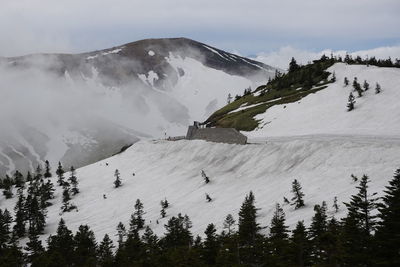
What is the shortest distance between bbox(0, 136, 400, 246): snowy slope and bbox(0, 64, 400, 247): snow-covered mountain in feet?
0.58

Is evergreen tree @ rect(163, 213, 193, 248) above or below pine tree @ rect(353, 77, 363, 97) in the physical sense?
below

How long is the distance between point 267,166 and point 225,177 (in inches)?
380

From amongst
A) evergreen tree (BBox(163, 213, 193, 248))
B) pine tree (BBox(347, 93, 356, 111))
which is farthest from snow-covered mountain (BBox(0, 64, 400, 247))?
evergreen tree (BBox(163, 213, 193, 248))

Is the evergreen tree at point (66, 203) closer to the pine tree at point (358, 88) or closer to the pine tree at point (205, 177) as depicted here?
the pine tree at point (205, 177)

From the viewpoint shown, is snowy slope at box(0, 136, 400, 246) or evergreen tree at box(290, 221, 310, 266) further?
snowy slope at box(0, 136, 400, 246)

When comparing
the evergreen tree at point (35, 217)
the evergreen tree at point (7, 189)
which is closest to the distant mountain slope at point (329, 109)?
the evergreen tree at point (35, 217)

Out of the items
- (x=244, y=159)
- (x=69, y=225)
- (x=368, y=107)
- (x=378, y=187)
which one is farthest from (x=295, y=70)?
(x=378, y=187)

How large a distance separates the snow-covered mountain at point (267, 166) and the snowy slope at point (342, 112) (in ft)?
0.77

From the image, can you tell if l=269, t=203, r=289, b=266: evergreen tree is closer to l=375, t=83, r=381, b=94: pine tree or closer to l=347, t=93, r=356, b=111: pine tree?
l=347, t=93, r=356, b=111: pine tree

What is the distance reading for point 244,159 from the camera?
85.5 m

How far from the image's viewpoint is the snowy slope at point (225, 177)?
189 ft

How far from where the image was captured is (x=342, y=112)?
3752 inches

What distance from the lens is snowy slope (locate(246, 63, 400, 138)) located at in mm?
82438

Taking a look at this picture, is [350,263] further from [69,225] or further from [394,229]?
[69,225]
